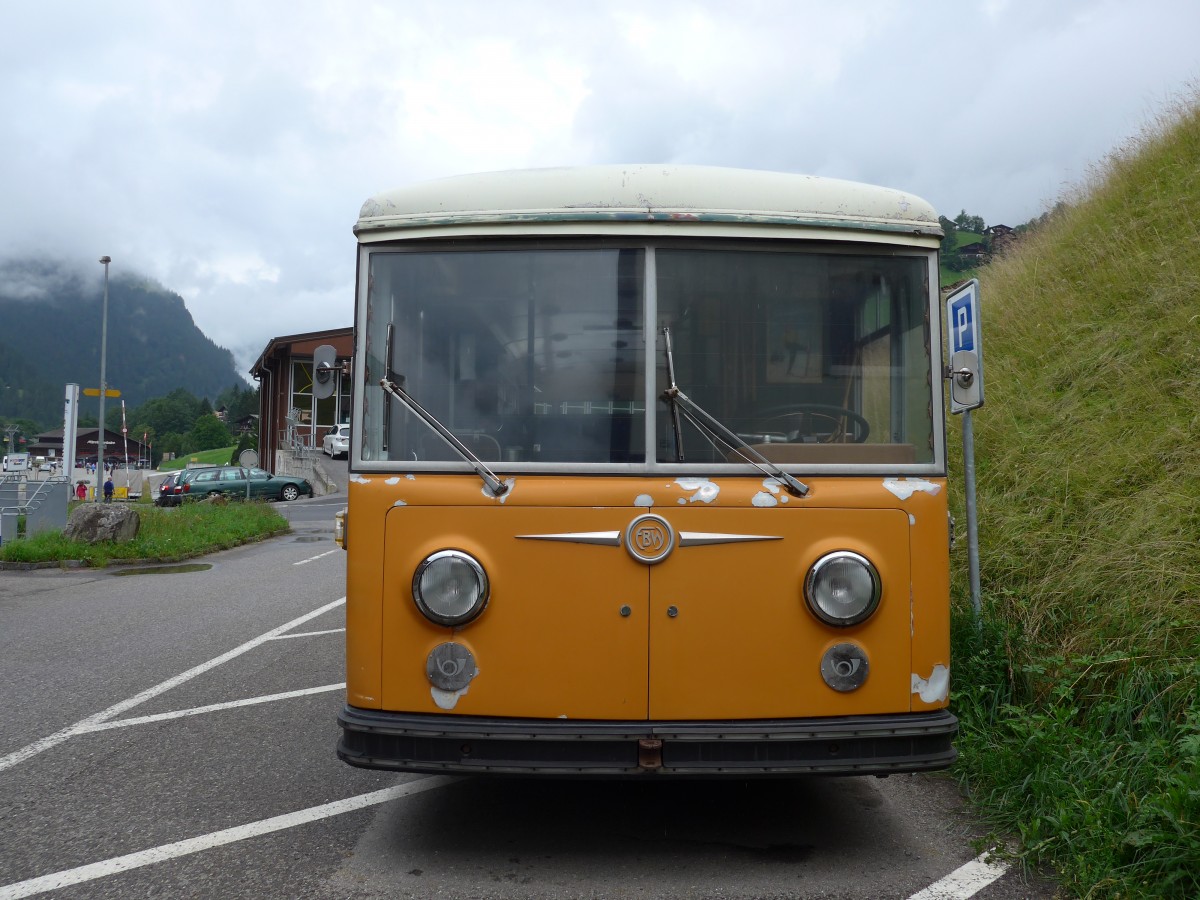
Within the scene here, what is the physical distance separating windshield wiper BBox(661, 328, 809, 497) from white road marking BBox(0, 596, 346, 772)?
374 cm

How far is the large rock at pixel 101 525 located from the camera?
1609 cm

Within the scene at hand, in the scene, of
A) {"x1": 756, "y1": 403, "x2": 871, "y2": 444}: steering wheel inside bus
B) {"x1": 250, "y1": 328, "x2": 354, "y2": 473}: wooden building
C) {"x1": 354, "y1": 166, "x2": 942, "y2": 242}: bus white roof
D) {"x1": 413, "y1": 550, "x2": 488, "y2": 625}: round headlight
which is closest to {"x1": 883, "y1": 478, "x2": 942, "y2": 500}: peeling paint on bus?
{"x1": 756, "y1": 403, "x2": 871, "y2": 444}: steering wheel inside bus

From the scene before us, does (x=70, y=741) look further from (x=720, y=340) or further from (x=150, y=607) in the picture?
(x=150, y=607)

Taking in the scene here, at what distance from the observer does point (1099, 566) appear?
5.33m

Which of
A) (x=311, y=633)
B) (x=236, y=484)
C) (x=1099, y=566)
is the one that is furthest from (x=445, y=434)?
(x=236, y=484)

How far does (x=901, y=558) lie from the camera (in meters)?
3.61

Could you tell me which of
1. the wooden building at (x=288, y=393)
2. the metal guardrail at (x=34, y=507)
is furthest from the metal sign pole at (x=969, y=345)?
the wooden building at (x=288, y=393)

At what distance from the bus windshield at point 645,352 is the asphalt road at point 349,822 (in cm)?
149

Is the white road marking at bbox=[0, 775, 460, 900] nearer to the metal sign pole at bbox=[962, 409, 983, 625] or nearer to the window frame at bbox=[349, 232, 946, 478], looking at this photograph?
the window frame at bbox=[349, 232, 946, 478]

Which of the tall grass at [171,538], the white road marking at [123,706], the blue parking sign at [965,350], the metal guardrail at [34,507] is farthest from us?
the metal guardrail at [34,507]

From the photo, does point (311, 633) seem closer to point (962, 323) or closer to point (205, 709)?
point (205, 709)

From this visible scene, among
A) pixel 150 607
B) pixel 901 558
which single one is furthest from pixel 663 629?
pixel 150 607

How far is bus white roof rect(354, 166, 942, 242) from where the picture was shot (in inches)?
147

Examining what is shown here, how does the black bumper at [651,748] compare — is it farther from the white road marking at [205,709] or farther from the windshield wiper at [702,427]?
the white road marking at [205,709]
